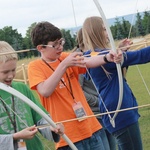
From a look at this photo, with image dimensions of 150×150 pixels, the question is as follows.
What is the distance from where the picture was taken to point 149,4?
2164mm

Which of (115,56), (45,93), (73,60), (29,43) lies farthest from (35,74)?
(29,43)

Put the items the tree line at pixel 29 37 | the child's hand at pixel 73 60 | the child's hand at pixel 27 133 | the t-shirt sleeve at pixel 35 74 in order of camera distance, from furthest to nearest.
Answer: the tree line at pixel 29 37 → the t-shirt sleeve at pixel 35 74 → the child's hand at pixel 73 60 → the child's hand at pixel 27 133

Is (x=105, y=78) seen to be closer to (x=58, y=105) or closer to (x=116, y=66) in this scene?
(x=116, y=66)

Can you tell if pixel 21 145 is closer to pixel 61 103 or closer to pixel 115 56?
pixel 61 103

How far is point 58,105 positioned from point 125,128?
0.41 metres

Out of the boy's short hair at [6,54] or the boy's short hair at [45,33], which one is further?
the boy's short hair at [45,33]

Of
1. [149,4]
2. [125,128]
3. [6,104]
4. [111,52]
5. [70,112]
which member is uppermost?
[149,4]

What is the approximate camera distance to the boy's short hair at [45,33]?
1.89m

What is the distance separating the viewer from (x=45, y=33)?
1893mm

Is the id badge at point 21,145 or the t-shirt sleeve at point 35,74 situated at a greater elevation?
the t-shirt sleeve at point 35,74

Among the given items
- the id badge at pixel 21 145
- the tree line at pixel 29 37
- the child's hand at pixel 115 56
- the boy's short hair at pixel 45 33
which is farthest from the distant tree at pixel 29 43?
the id badge at pixel 21 145

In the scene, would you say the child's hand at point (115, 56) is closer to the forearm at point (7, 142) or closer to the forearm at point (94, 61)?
the forearm at point (94, 61)

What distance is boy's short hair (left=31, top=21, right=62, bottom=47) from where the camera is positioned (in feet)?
6.20

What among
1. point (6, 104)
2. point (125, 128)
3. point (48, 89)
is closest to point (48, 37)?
point (48, 89)
